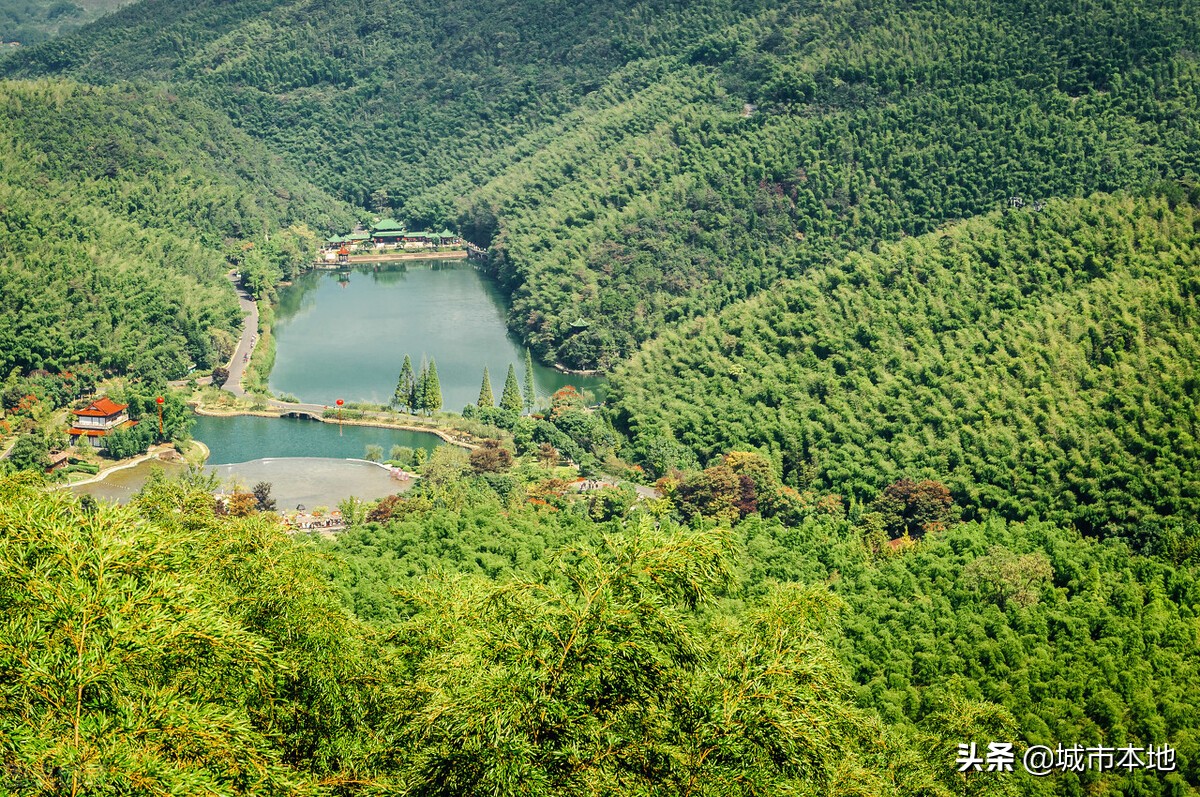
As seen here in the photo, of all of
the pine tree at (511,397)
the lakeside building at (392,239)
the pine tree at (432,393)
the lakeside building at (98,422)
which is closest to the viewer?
the lakeside building at (98,422)

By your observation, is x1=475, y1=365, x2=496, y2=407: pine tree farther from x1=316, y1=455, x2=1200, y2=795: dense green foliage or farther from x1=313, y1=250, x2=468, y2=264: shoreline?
x1=313, y1=250, x2=468, y2=264: shoreline

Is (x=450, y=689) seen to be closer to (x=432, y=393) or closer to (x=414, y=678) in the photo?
(x=414, y=678)

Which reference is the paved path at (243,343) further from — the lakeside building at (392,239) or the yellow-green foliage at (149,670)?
the yellow-green foliage at (149,670)

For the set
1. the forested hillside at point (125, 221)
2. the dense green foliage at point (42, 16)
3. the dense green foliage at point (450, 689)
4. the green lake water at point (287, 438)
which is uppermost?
the dense green foliage at point (42, 16)

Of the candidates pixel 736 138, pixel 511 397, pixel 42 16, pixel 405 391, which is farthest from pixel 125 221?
pixel 42 16

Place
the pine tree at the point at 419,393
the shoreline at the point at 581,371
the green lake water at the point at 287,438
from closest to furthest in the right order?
the green lake water at the point at 287,438, the pine tree at the point at 419,393, the shoreline at the point at 581,371

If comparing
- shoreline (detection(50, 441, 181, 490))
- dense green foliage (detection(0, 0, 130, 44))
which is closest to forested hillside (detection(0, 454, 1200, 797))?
shoreline (detection(50, 441, 181, 490))

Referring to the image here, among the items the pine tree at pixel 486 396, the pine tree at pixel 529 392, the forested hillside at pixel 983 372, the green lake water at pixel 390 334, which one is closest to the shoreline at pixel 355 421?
the green lake water at pixel 390 334

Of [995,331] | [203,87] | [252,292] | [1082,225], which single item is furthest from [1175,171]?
[203,87]
